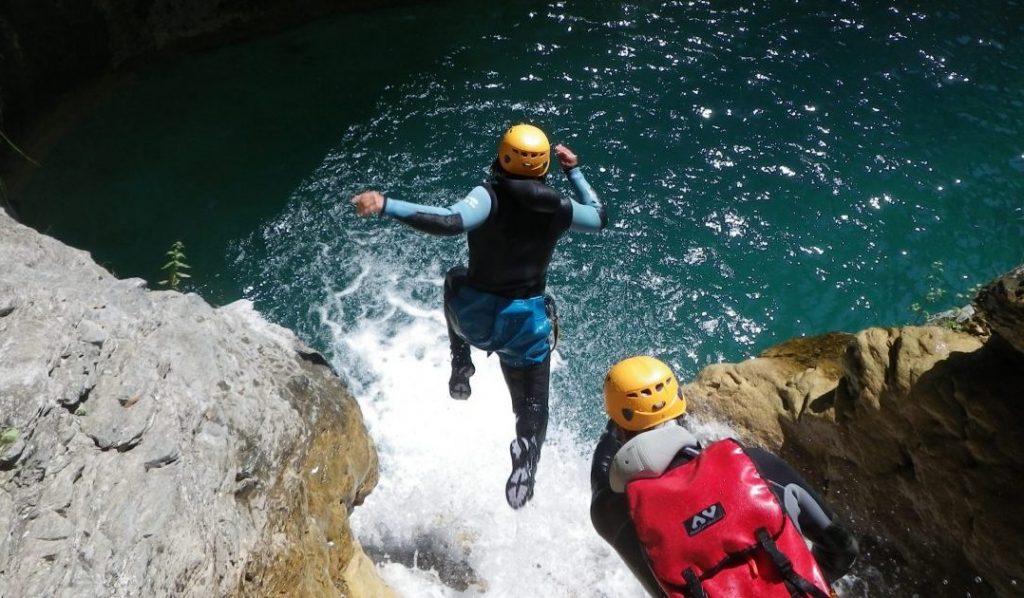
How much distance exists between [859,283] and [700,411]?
9.03ft

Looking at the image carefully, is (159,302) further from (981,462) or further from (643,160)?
(643,160)

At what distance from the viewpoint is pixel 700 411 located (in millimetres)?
5801

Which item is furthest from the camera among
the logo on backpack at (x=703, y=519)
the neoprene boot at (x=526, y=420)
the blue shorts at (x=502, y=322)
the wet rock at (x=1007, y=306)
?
the neoprene boot at (x=526, y=420)

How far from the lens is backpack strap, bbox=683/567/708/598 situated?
8.48ft

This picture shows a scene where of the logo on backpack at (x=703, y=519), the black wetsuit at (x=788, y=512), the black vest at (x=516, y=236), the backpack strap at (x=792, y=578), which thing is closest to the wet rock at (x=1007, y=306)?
the black wetsuit at (x=788, y=512)

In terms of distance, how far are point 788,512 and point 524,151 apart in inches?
91.1

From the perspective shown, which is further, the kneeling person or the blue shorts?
the blue shorts

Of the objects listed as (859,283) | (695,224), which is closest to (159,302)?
(695,224)

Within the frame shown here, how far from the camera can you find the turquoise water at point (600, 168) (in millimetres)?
6953

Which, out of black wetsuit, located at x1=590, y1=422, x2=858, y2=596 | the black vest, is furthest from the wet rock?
the black vest

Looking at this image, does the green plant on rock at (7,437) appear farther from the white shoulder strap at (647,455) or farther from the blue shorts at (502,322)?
the blue shorts at (502,322)

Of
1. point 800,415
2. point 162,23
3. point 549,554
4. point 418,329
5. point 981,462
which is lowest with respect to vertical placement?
point 549,554

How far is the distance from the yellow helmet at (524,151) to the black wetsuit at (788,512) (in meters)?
1.83

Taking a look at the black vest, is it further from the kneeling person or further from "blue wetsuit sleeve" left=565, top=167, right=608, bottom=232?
the kneeling person
